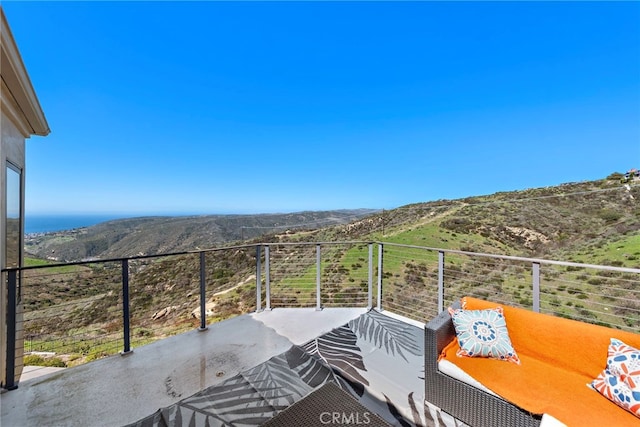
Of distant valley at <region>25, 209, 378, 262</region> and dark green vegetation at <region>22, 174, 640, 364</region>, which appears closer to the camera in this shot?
dark green vegetation at <region>22, 174, 640, 364</region>

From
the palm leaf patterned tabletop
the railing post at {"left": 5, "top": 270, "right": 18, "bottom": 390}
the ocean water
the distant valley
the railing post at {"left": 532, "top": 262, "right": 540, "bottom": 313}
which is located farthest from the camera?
the distant valley

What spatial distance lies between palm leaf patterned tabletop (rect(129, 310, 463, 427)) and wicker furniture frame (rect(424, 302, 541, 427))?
0.40 feet

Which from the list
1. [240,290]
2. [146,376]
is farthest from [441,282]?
[240,290]

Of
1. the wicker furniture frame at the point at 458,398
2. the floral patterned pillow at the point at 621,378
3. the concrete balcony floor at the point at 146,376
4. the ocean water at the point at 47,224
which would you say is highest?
the ocean water at the point at 47,224

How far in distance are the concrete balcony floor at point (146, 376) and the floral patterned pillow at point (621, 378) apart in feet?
8.17

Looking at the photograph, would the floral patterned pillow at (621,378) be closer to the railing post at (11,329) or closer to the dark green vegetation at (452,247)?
the dark green vegetation at (452,247)

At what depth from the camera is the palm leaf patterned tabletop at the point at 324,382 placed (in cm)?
184

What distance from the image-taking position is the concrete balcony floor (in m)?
1.94

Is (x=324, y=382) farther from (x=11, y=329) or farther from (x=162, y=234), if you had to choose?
(x=162, y=234)

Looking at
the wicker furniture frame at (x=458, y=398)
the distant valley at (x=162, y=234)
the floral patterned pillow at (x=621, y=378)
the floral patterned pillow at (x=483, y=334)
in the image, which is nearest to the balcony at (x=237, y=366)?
the wicker furniture frame at (x=458, y=398)

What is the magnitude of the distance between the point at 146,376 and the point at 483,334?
302cm

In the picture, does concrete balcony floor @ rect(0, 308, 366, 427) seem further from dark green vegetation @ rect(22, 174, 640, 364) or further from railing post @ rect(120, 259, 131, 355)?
dark green vegetation @ rect(22, 174, 640, 364)

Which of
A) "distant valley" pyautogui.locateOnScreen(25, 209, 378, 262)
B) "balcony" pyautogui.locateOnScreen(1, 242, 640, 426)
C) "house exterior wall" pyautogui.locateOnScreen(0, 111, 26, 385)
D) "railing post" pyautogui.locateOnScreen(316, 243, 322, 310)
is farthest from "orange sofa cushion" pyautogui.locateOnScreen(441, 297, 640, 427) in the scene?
"distant valley" pyautogui.locateOnScreen(25, 209, 378, 262)

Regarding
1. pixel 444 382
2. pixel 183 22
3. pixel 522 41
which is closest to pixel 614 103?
pixel 522 41
